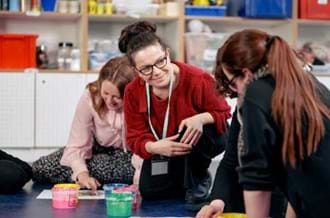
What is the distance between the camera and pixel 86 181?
251cm

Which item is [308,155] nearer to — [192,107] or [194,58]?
[192,107]

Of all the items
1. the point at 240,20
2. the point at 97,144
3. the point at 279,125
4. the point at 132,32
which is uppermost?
the point at 240,20

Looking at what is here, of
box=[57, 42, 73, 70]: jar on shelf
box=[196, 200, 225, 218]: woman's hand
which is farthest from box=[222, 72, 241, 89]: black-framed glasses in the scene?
box=[57, 42, 73, 70]: jar on shelf

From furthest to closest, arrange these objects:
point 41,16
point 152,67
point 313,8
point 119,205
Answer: point 313,8 → point 41,16 → point 152,67 → point 119,205

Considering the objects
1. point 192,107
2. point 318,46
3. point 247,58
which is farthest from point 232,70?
point 318,46

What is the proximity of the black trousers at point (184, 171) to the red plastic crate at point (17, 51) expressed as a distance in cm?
154

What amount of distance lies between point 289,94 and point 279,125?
75 mm

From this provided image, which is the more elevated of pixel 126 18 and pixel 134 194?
pixel 126 18

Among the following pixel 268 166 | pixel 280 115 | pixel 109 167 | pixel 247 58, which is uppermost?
pixel 247 58

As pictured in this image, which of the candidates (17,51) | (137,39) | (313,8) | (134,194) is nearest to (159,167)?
(134,194)

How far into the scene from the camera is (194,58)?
149 inches

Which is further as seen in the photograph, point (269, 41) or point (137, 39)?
point (137, 39)

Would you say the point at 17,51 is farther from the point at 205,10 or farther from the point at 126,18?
the point at 205,10

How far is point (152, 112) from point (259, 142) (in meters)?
1.00
